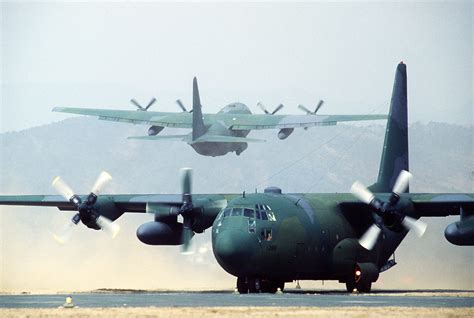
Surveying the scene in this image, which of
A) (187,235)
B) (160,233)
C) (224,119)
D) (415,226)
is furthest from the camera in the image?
(224,119)

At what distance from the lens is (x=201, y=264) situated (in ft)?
251

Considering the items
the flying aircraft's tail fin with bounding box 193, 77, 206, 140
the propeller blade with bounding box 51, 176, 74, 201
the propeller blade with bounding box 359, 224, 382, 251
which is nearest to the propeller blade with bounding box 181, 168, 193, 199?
the propeller blade with bounding box 51, 176, 74, 201

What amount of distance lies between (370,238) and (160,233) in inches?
369

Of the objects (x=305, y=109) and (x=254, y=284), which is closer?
(x=254, y=284)

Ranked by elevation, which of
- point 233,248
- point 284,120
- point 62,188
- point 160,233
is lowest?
point 233,248

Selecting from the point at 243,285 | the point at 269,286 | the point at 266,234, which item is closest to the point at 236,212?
the point at 266,234

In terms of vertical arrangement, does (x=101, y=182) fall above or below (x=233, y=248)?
above

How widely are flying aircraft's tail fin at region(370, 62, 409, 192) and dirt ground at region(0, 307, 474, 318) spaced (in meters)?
19.1

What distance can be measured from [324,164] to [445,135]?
1931 cm

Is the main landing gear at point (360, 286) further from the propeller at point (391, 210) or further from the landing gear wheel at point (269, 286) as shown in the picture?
the landing gear wheel at point (269, 286)

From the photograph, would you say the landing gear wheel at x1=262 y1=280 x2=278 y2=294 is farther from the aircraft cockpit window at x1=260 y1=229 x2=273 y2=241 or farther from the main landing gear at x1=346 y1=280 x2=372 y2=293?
the main landing gear at x1=346 y1=280 x2=372 y2=293

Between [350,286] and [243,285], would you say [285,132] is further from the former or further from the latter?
[243,285]

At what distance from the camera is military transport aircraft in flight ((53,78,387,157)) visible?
88250 millimetres

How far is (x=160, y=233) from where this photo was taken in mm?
53688
